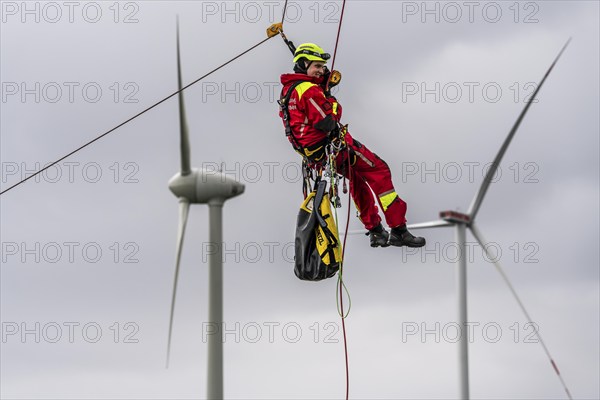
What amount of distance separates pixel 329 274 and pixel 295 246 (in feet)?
2.11

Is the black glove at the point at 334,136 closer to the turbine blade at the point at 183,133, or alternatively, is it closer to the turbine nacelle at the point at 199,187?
the turbine blade at the point at 183,133

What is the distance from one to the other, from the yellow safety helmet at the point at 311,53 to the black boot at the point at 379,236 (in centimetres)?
293

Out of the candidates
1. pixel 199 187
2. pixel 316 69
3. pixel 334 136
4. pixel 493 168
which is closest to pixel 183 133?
pixel 199 187

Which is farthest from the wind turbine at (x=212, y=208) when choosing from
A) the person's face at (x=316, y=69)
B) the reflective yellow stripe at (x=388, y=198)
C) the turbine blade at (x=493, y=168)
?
the person's face at (x=316, y=69)

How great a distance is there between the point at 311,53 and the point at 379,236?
318 centimetres

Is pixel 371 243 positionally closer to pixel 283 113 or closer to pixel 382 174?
pixel 382 174

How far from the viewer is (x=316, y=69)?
18062mm

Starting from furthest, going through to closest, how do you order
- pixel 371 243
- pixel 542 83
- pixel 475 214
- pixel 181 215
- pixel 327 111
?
pixel 475 214, pixel 181 215, pixel 542 83, pixel 371 243, pixel 327 111

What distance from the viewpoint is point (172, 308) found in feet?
109

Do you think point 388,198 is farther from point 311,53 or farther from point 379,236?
point 311,53

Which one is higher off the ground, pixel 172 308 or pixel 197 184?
pixel 197 184

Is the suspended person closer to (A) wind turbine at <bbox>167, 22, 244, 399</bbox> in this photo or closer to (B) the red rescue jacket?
(B) the red rescue jacket

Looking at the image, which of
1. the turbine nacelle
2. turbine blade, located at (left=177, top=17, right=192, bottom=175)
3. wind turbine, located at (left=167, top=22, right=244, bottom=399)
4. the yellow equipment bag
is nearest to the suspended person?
the yellow equipment bag

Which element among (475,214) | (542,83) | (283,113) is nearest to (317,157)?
(283,113)
